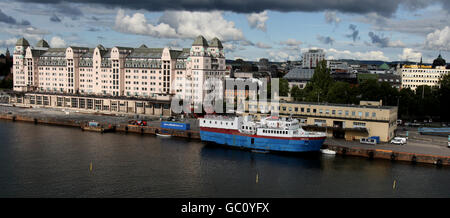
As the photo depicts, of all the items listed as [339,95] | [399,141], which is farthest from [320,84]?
[399,141]

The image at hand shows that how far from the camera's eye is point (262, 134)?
53625mm

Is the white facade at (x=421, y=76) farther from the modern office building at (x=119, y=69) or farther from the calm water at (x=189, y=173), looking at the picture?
the calm water at (x=189, y=173)

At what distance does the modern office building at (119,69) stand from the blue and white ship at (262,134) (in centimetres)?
2832

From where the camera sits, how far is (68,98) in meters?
97.0

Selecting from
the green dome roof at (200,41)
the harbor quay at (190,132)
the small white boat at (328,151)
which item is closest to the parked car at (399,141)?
the harbor quay at (190,132)

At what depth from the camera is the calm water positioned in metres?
37.3

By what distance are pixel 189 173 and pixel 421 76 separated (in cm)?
10038

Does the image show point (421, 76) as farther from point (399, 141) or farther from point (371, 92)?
point (399, 141)

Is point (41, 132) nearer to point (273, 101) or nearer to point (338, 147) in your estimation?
point (273, 101)

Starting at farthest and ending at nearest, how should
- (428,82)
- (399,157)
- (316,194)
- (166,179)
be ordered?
(428,82), (399,157), (166,179), (316,194)

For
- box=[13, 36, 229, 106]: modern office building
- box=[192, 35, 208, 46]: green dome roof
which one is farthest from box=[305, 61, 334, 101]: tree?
box=[192, 35, 208, 46]: green dome roof

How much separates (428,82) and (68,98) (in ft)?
327

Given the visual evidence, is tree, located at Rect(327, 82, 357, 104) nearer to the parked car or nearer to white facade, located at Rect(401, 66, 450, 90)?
the parked car
